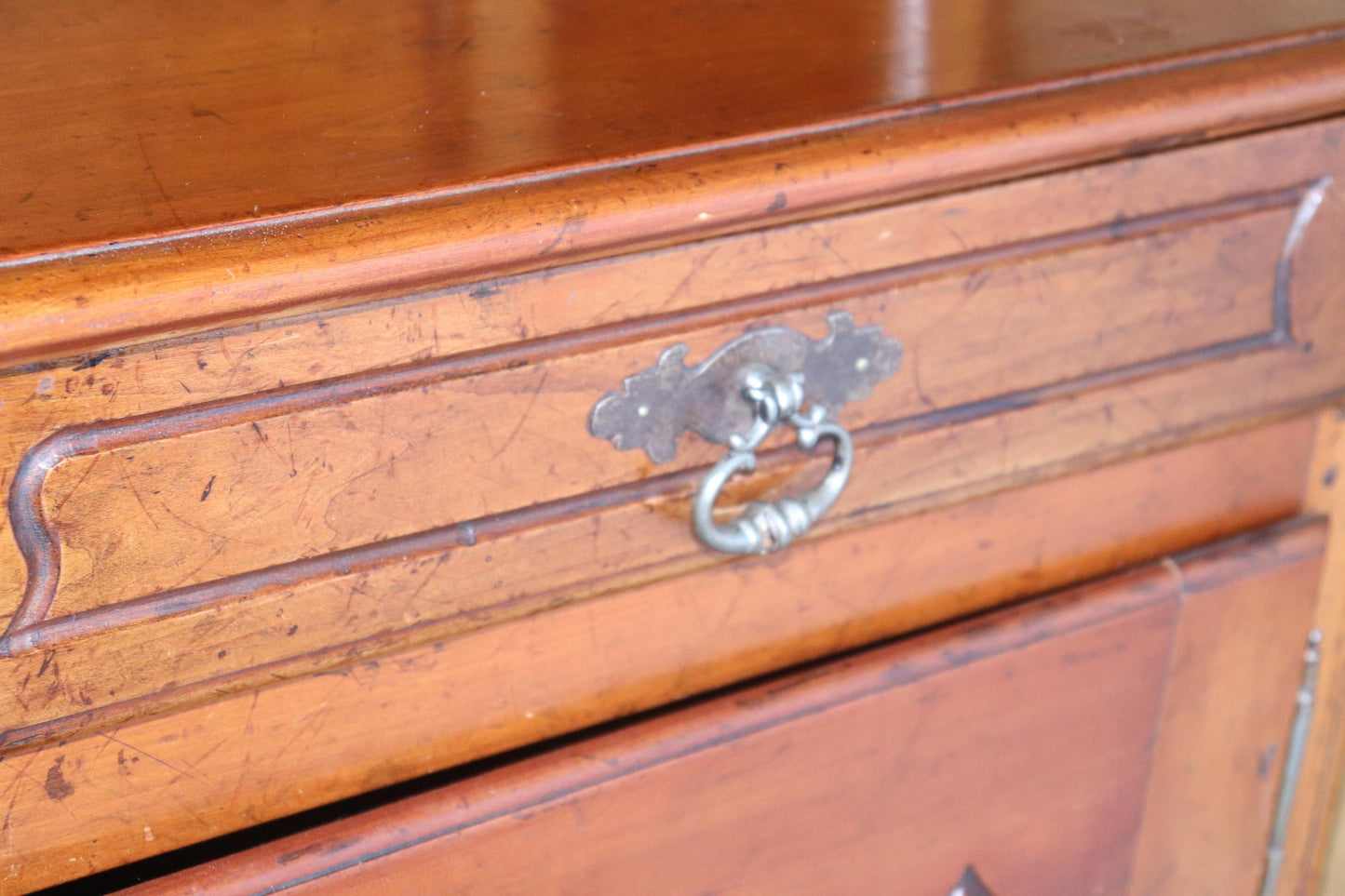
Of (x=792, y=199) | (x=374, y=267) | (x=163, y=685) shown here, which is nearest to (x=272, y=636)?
(x=163, y=685)

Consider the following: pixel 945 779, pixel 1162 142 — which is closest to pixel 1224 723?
pixel 945 779

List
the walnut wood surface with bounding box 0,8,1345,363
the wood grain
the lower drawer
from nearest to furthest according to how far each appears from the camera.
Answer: the walnut wood surface with bounding box 0,8,1345,363 → the lower drawer → the wood grain

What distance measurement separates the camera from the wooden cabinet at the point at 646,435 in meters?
0.41

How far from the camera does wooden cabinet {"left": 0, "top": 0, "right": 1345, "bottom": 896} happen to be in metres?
0.41

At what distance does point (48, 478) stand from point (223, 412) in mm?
57

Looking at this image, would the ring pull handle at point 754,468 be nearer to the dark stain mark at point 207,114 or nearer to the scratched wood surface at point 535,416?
the scratched wood surface at point 535,416

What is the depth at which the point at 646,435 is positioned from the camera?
1.58ft

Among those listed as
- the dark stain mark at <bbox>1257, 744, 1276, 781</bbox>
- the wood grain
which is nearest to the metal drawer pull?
the wood grain

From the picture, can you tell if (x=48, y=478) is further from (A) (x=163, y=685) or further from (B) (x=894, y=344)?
(B) (x=894, y=344)

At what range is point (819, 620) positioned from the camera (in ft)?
1.85

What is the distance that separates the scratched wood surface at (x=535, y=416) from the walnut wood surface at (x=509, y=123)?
0.08ft

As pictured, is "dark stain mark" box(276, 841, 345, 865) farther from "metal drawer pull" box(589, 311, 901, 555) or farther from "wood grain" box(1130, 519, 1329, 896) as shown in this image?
"wood grain" box(1130, 519, 1329, 896)

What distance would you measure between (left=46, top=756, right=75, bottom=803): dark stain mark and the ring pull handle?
9.7 inches

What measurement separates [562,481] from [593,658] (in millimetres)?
88
